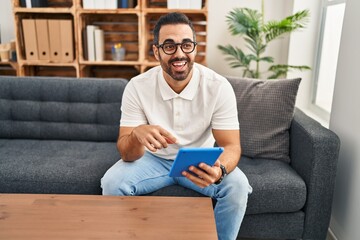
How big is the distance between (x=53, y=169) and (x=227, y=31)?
1.99 meters

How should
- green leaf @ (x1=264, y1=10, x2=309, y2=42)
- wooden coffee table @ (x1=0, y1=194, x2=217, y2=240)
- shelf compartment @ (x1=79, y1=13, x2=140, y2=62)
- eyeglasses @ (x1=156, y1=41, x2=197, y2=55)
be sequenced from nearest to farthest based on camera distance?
wooden coffee table @ (x1=0, y1=194, x2=217, y2=240) < eyeglasses @ (x1=156, y1=41, x2=197, y2=55) < green leaf @ (x1=264, y1=10, x2=309, y2=42) < shelf compartment @ (x1=79, y1=13, x2=140, y2=62)

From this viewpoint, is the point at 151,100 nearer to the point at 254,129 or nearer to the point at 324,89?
the point at 254,129

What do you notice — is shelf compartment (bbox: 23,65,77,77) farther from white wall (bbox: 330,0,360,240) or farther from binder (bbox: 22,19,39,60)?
white wall (bbox: 330,0,360,240)

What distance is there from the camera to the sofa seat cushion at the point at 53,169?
5.09ft

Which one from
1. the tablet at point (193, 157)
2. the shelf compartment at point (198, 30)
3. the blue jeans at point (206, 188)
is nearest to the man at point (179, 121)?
→ the blue jeans at point (206, 188)

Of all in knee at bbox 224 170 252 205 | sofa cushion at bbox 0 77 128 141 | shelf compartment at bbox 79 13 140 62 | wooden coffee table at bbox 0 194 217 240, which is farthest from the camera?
shelf compartment at bbox 79 13 140 62

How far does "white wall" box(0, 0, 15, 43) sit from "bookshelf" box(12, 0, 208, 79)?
0.22 meters

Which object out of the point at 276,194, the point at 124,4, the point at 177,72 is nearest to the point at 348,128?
the point at 276,194

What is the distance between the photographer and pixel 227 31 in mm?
2963

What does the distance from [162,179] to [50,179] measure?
0.53 m

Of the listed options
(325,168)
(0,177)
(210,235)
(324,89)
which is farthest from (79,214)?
(324,89)

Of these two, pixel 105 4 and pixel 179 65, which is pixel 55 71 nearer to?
pixel 105 4

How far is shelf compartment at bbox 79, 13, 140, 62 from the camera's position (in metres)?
3.01

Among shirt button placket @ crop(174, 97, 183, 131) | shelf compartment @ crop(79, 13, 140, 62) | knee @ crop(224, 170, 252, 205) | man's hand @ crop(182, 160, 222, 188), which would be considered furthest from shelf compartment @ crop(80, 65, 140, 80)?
man's hand @ crop(182, 160, 222, 188)
